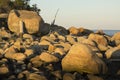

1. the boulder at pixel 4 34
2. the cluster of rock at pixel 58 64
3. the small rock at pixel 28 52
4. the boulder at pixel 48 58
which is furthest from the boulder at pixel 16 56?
the boulder at pixel 4 34

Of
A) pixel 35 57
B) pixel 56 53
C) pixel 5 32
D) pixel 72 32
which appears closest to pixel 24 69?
pixel 35 57

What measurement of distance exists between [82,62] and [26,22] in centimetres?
1459

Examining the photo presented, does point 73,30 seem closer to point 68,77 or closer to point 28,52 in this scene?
point 28,52

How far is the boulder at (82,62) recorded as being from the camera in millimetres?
23556

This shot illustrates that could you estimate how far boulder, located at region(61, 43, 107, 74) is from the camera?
23.6 m

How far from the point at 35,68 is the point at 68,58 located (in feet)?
7.25

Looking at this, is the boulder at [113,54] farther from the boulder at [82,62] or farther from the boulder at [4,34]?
the boulder at [4,34]

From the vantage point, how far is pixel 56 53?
2752 centimetres

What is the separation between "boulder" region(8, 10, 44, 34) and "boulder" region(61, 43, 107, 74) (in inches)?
516

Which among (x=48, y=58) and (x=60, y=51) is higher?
(x=48, y=58)

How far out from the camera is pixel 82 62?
23.6m

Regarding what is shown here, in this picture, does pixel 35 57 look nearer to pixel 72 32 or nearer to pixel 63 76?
pixel 63 76

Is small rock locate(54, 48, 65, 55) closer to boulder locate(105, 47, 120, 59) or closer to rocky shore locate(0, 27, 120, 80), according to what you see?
rocky shore locate(0, 27, 120, 80)

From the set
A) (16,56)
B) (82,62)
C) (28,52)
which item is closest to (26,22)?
(28,52)
